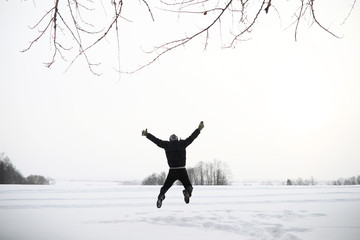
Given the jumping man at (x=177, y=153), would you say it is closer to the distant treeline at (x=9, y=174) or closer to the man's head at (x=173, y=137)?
the man's head at (x=173, y=137)

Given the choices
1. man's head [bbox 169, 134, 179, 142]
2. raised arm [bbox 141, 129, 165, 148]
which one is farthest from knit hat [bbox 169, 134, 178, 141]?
raised arm [bbox 141, 129, 165, 148]

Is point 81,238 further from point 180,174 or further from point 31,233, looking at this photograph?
point 180,174

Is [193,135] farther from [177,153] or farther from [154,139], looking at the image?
[154,139]

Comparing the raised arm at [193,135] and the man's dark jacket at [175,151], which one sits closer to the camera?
the man's dark jacket at [175,151]

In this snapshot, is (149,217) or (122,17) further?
(149,217)

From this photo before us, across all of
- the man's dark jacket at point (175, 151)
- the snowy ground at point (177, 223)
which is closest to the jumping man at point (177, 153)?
the man's dark jacket at point (175, 151)

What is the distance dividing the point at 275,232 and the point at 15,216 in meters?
9.20

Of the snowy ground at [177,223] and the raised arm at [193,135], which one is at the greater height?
the raised arm at [193,135]

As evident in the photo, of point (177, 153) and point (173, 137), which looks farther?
point (173, 137)

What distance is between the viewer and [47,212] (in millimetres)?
11922

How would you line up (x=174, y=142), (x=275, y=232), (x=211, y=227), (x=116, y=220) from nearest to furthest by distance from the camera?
(x=174, y=142), (x=275, y=232), (x=211, y=227), (x=116, y=220)

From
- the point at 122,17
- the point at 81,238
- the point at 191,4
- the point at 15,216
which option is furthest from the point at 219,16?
the point at 15,216

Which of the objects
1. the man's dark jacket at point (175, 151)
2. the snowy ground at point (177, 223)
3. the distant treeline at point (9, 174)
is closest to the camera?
the man's dark jacket at point (175, 151)

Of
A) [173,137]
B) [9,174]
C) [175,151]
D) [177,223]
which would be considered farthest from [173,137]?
[9,174]
